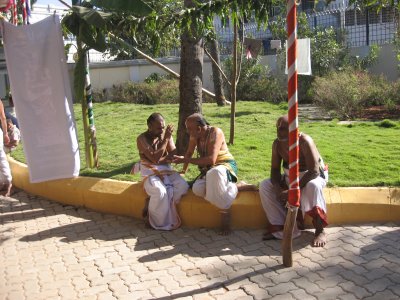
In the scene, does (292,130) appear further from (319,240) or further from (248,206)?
(248,206)

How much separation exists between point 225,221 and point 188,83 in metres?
2.50

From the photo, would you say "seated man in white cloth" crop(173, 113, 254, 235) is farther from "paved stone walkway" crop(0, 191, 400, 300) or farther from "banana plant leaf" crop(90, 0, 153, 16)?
"banana plant leaf" crop(90, 0, 153, 16)

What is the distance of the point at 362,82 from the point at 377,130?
2.99m

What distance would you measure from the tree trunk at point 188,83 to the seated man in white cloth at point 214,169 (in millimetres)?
1514

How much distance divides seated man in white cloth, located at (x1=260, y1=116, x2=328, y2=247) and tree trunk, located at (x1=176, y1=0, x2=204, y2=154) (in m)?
2.21

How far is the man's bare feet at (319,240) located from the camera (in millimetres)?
4469

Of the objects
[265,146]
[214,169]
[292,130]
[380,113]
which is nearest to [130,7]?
[214,169]

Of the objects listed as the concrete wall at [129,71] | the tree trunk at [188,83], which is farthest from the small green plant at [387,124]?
the concrete wall at [129,71]

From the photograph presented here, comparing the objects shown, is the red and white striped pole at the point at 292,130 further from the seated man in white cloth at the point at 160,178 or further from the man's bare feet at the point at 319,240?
the seated man in white cloth at the point at 160,178

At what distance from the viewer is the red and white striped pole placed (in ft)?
12.5

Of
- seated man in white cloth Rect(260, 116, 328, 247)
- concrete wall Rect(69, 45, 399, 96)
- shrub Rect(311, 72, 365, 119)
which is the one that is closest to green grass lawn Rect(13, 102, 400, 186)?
shrub Rect(311, 72, 365, 119)

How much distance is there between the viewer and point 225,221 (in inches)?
194

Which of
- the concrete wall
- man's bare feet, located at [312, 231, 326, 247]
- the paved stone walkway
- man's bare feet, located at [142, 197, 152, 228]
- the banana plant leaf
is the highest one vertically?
the banana plant leaf

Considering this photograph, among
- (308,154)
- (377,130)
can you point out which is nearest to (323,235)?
(308,154)
